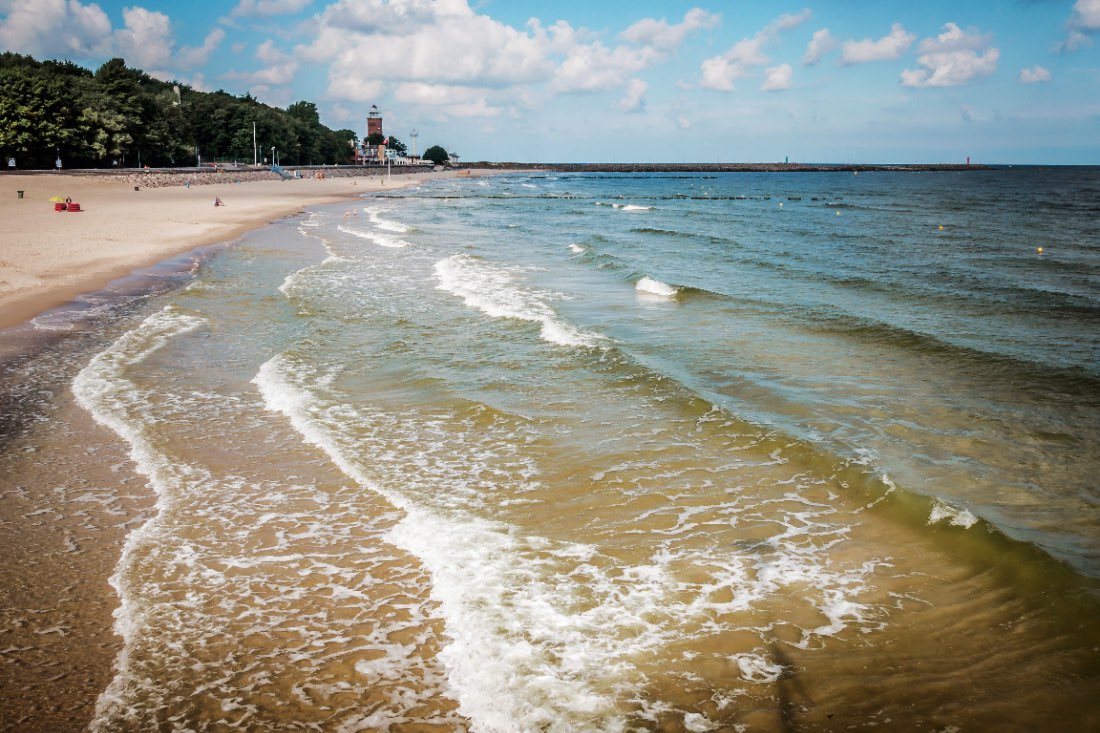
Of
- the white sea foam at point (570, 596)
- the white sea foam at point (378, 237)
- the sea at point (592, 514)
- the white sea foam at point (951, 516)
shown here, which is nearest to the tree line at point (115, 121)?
the white sea foam at point (378, 237)

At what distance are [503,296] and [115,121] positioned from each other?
78.7 meters

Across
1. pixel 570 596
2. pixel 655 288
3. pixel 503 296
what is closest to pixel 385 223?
pixel 503 296

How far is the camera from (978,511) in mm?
7391

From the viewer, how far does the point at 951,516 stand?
7039 mm

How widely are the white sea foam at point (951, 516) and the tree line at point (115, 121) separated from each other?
83324 mm

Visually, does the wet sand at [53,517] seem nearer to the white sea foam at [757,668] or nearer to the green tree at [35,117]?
the white sea foam at [757,668]

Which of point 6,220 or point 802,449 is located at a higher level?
point 6,220

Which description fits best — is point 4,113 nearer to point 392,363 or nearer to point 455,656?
point 392,363

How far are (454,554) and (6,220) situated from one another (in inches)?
1445

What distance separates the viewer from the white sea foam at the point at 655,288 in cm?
2069

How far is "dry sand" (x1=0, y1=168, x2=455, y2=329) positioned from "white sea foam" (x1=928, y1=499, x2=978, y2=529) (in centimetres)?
1673

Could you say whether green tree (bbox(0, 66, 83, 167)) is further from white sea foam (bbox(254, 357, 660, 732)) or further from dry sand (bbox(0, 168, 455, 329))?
white sea foam (bbox(254, 357, 660, 732))

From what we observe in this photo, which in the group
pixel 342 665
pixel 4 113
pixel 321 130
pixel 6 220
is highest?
pixel 321 130

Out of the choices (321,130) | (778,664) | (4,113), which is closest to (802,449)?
(778,664)
